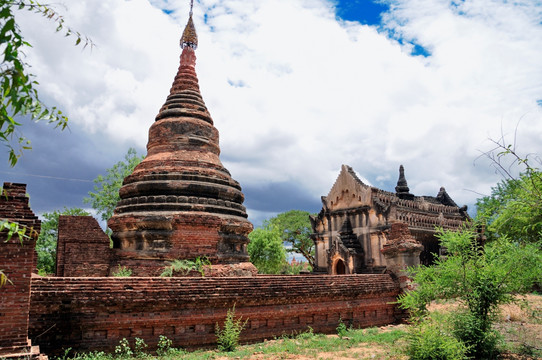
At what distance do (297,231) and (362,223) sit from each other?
17201 millimetres

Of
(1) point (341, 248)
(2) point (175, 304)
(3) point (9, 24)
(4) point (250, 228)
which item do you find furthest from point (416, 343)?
(1) point (341, 248)

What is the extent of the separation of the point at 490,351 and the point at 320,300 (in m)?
4.15

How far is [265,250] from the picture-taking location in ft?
102

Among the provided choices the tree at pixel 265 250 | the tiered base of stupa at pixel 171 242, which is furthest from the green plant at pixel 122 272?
the tree at pixel 265 250

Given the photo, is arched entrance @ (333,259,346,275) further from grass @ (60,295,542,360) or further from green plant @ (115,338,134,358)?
green plant @ (115,338,134,358)

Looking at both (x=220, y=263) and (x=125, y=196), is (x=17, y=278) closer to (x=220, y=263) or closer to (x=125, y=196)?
(x=220, y=263)

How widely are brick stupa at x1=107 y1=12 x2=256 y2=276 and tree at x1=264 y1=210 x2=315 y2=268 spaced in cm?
2442

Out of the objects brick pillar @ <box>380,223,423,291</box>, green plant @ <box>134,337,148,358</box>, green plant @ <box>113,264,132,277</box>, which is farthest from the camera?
brick pillar @ <box>380,223,423,291</box>

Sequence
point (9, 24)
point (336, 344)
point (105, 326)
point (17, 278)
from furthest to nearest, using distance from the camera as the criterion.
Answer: point (336, 344), point (105, 326), point (17, 278), point (9, 24)

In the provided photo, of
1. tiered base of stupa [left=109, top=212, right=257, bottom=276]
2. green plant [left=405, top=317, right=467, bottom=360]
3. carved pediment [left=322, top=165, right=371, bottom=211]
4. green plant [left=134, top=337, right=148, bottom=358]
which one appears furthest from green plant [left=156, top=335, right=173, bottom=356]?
carved pediment [left=322, top=165, right=371, bottom=211]

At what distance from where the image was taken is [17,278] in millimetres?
6766

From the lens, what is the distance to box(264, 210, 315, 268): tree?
1571 inches

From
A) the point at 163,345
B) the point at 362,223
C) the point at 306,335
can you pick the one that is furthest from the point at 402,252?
the point at 362,223

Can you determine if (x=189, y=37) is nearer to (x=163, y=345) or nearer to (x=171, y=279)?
(x=171, y=279)
